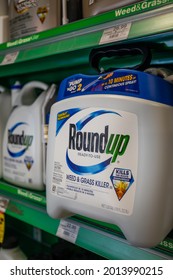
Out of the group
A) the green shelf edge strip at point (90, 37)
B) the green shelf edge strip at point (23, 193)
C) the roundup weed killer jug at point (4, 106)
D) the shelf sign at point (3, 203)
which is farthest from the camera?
the roundup weed killer jug at point (4, 106)

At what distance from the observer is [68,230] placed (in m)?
0.77

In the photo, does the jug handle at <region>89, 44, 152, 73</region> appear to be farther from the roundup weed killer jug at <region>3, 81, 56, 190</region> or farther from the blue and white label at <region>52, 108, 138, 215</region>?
the roundup weed killer jug at <region>3, 81, 56, 190</region>

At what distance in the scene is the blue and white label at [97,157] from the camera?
20.9 inches

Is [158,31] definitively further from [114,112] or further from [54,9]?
[54,9]

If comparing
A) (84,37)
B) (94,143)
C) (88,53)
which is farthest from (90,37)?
(94,143)

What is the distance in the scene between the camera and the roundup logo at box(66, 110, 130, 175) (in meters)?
0.54

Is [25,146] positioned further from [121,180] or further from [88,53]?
[121,180]

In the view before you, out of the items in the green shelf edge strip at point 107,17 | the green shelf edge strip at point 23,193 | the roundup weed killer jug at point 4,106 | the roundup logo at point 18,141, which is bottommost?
the green shelf edge strip at point 23,193

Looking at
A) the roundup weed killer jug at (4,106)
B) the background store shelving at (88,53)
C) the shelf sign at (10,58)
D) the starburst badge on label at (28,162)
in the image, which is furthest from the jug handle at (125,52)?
the roundup weed killer jug at (4,106)

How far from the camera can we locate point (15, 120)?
0.97 metres

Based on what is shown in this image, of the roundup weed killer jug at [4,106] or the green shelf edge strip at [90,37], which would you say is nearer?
the green shelf edge strip at [90,37]

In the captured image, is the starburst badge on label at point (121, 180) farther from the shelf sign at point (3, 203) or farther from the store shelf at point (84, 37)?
the shelf sign at point (3, 203)

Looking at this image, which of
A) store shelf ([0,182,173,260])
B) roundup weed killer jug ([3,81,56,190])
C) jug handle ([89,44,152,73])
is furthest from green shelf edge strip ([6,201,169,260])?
jug handle ([89,44,152,73])

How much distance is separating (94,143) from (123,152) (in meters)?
0.07
